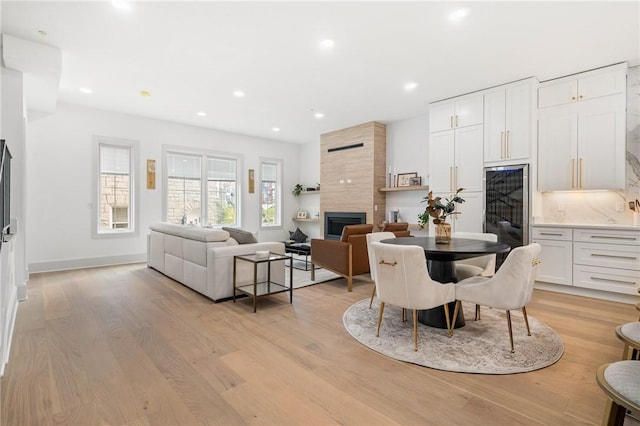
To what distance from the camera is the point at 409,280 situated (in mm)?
2502

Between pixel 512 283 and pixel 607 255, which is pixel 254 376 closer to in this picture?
pixel 512 283

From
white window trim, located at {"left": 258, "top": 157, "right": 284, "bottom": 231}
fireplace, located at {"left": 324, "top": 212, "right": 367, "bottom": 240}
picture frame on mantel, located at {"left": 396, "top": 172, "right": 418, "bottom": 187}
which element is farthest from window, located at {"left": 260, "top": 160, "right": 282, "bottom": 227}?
picture frame on mantel, located at {"left": 396, "top": 172, "right": 418, "bottom": 187}

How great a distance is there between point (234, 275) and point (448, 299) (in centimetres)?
238

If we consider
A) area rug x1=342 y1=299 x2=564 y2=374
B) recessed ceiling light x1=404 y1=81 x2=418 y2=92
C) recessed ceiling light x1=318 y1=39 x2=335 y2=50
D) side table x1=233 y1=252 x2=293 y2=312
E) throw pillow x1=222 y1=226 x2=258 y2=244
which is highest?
recessed ceiling light x1=404 y1=81 x2=418 y2=92

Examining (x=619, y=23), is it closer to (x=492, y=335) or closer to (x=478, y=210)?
(x=478, y=210)

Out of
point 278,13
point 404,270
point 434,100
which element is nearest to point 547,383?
point 404,270

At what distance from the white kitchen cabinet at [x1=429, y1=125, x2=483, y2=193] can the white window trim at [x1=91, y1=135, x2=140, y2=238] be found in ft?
19.1

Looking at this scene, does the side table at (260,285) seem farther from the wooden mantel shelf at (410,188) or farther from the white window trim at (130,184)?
the white window trim at (130,184)

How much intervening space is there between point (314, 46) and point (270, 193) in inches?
225

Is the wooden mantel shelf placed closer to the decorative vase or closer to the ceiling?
the ceiling

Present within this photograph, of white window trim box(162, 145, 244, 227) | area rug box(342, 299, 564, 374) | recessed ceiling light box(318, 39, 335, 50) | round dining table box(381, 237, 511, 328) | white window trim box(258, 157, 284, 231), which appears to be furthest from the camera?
white window trim box(258, 157, 284, 231)

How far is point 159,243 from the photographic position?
5309 millimetres

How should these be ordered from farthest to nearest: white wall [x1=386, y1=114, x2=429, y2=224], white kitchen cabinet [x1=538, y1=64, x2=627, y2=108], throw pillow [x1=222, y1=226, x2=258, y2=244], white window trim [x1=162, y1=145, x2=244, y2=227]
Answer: white window trim [x1=162, y1=145, x2=244, y2=227] < white wall [x1=386, y1=114, x2=429, y2=224] < throw pillow [x1=222, y1=226, x2=258, y2=244] < white kitchen cabinet [x1=538, y1=64, x2=627, y2=108]

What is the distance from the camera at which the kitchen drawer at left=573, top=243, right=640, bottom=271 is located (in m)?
3.80
